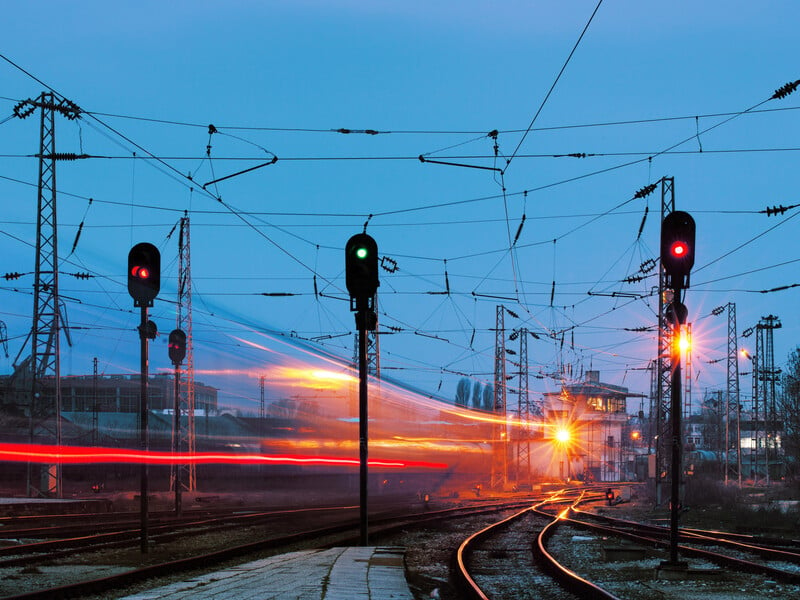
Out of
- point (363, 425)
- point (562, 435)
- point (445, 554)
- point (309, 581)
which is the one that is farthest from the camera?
point (562, 435)

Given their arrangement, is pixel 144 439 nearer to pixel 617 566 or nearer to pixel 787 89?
pixel 617 566

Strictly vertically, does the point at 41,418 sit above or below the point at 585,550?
above

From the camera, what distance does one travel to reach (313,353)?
37.8 m

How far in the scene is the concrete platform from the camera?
1007 centimetres

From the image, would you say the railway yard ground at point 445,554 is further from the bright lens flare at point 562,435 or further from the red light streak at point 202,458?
the bright lens flare at point 562,435

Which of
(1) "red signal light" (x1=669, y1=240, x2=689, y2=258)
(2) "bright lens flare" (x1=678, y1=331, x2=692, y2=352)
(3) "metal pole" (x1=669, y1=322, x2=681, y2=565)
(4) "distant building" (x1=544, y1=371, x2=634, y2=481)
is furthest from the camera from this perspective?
(4) "distant building" (x1=544, y1=371, x2=634, y2=481)

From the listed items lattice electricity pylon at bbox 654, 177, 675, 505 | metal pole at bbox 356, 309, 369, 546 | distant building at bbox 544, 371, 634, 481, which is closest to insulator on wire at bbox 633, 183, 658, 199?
lattice electricity pylon at bbox 654, 177, 675, 505

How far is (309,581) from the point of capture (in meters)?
11.3

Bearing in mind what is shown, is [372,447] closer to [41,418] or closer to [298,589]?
[41,418]

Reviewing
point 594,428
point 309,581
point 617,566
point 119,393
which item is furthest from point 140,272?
point 594,428

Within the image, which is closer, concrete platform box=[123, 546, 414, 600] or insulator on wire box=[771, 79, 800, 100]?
concrete platform box=[123, 546, 414, 600]

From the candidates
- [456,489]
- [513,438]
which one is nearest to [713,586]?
[456,489]

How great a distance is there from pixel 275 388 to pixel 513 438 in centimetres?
3320

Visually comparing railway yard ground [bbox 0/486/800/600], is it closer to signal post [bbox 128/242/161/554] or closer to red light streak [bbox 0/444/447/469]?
signal post [bbox 128/242/161/554]
